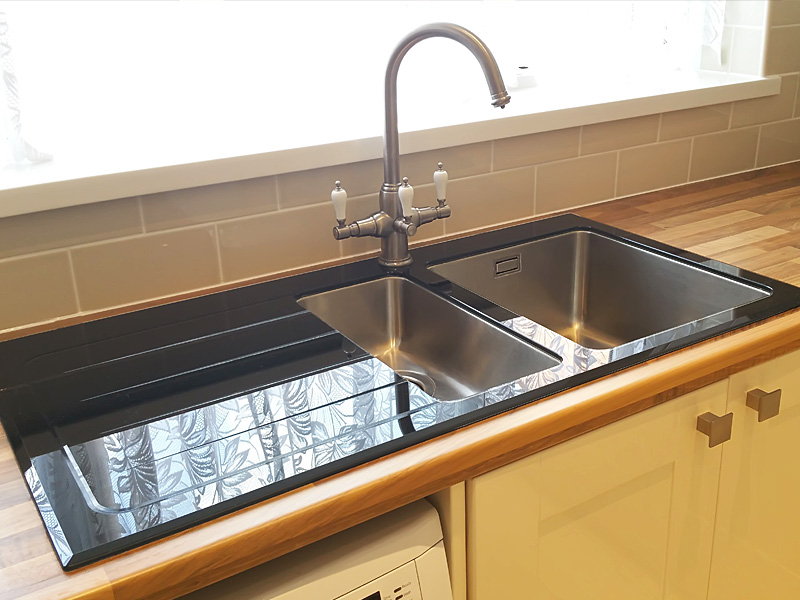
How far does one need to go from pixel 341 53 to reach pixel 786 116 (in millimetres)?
1120

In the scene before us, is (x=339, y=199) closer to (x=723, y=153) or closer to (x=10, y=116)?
(x=10, y=116)

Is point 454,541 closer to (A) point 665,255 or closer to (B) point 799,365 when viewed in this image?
(B) point 799,365

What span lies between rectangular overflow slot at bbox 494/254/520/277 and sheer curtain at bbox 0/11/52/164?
0.76 metres

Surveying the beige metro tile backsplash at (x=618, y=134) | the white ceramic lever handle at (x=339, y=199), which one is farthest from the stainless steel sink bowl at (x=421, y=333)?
the beige metro tile backsplash at (x=618, y=134)

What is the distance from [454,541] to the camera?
2.97 feet

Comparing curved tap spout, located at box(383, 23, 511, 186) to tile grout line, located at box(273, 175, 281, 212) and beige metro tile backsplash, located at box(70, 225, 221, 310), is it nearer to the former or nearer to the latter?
tile grout line, located at box(273, 175, 281, 212)

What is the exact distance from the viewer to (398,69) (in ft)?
4.17

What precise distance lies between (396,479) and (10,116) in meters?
0.85

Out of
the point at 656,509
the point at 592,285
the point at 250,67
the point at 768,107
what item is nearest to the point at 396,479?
the point at 656,509

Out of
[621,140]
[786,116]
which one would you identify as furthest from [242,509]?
[786,116]

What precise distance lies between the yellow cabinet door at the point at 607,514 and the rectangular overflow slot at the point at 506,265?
48 cm

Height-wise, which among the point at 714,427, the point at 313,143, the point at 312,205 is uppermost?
the point at 313,143

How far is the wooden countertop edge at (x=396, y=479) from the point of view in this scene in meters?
0.72

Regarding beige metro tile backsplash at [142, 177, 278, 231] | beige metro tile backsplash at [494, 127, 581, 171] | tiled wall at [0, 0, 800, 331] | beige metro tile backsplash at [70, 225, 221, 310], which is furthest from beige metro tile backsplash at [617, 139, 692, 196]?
beige metro tile backsplash at [70, 225, 221, 310]
